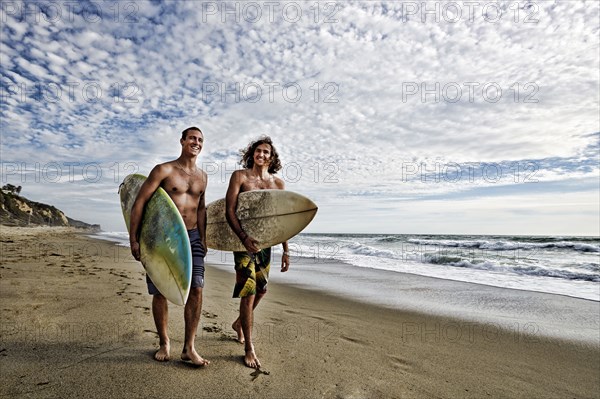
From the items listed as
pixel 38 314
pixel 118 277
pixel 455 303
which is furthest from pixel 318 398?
pixel 118 277

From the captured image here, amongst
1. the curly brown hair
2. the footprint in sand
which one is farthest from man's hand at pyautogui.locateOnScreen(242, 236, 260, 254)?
the footprint in sand

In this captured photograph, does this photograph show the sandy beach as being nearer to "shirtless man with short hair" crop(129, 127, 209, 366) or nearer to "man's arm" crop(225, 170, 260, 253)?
"shirtless man with short hair" crop(129, 127, 209, 366)

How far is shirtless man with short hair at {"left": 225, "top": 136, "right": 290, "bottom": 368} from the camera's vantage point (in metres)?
2.79

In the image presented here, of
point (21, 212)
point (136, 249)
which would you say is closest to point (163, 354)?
point (136, 249)

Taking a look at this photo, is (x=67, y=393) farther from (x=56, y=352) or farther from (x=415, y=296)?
(x=415, y=296)

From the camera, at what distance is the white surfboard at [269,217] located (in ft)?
9.82

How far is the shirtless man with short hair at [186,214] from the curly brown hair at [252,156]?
48cm

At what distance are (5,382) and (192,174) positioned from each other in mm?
1783

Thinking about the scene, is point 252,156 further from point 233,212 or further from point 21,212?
point 21,212

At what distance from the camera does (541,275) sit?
9406mm

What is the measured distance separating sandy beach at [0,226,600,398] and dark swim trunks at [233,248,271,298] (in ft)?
1.72

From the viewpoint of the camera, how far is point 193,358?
8.20 ft

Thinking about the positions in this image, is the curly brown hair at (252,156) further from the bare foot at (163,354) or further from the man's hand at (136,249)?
the bare foot at (163,354)

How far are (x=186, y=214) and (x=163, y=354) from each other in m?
1.06
